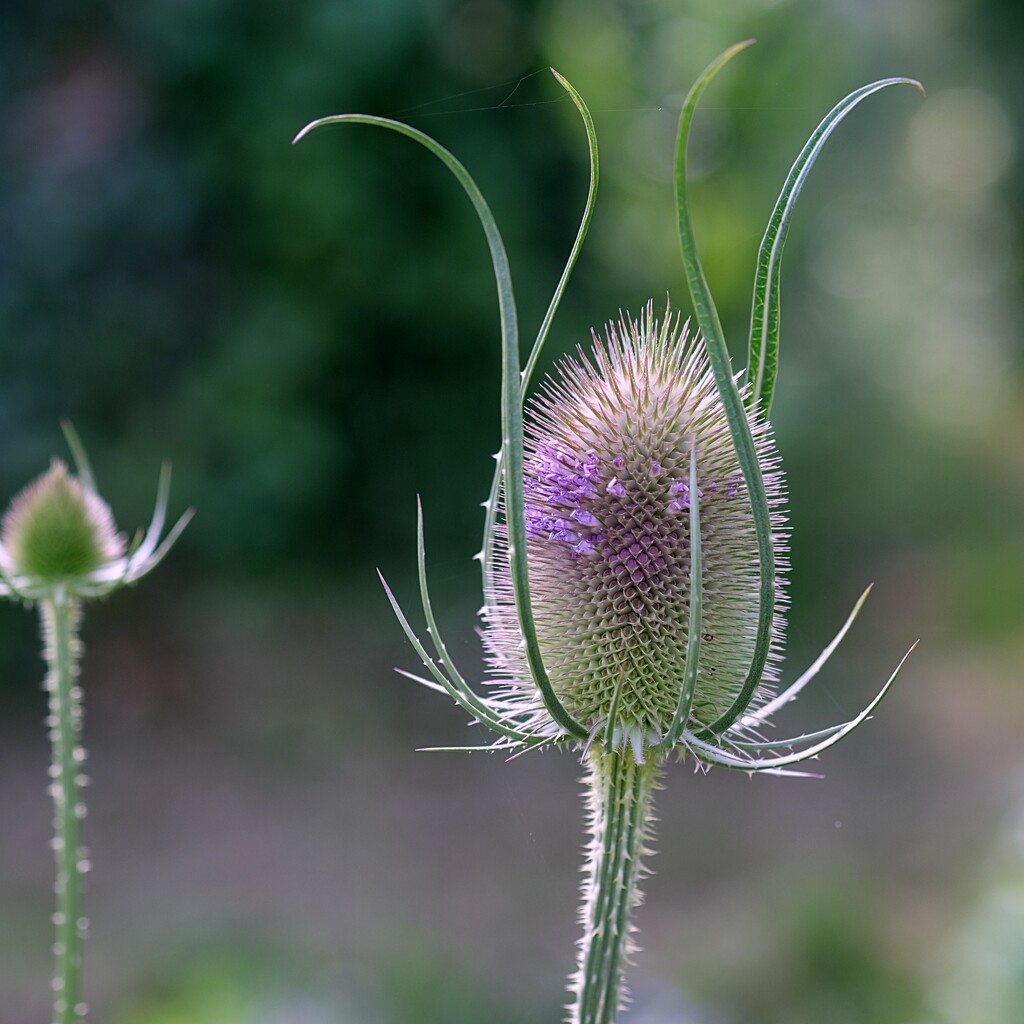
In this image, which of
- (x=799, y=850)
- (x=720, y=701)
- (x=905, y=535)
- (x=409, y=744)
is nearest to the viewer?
(x=720, y=701)

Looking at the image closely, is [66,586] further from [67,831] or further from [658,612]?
[658,612]

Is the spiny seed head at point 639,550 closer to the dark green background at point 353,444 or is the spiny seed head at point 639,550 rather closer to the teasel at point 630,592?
the teasel at point 630,592

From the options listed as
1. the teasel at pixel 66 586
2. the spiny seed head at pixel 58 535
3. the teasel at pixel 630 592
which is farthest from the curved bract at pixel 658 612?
the spiny seed head at pixel 58 535

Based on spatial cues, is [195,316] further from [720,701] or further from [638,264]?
[720,701]

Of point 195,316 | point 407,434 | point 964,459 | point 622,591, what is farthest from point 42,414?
point 964,459

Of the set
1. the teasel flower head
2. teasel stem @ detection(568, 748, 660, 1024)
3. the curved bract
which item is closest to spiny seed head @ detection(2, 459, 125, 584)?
the teasel flower head

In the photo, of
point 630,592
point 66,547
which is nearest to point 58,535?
point 66,547

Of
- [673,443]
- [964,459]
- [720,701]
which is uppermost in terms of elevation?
[964,459]

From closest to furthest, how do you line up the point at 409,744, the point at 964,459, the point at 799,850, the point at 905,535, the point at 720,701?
1. the point at 720,701
2. the point at 799,850
3. the point at 409,744
4. the point at 905,535
5. the point at 964,459
